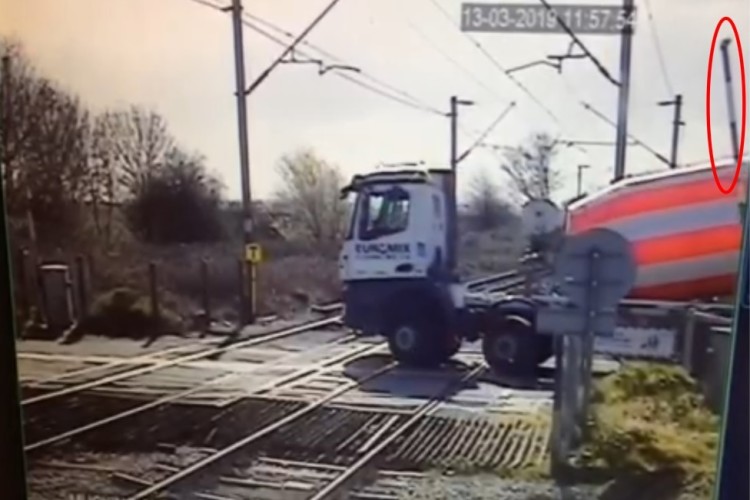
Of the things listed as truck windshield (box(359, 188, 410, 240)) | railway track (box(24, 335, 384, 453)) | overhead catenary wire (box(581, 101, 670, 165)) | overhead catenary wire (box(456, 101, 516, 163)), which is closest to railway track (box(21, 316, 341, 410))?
railway track (box(24, 335, 384, 453))

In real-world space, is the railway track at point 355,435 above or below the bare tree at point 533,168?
below

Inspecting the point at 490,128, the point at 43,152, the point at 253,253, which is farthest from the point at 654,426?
the point at 43,152

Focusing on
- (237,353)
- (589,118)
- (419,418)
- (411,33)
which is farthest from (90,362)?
(589,118)

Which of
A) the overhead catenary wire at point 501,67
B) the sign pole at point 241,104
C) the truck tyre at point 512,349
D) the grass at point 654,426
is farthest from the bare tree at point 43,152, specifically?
the grass at point 654,426

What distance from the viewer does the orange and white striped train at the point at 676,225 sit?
110cm

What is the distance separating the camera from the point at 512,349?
119 cm

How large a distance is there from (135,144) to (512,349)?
0.55 metres

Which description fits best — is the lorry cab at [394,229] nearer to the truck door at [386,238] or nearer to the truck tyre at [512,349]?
the truck door at [386,238]

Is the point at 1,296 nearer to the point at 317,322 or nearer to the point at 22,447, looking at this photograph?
the point at 22,447

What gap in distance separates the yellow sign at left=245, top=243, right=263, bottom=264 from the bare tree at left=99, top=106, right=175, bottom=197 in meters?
0.16

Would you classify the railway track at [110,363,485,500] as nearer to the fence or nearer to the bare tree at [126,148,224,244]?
the fence

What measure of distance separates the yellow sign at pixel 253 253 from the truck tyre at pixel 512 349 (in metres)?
0.31

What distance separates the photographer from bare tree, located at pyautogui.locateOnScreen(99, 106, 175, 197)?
1194 millimetres

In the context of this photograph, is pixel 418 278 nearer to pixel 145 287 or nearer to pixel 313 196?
pixel 313 196
